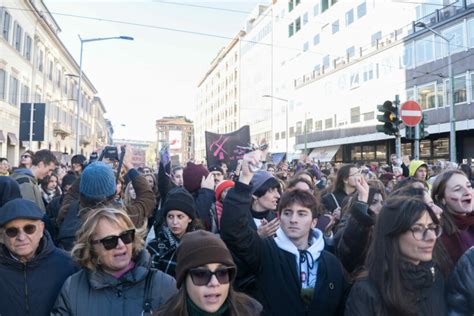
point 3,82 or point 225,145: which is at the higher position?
point 3,82

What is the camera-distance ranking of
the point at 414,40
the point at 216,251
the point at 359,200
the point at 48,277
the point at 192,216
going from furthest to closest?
the point at 414,40 < the point at 192,216 < the point at 359,200 < the point at 48,277 < the point at 216,251

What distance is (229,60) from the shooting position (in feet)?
254

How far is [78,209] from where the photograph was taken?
3.35 metres

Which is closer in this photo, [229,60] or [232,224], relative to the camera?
[232,224]

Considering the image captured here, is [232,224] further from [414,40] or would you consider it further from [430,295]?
[414,40]

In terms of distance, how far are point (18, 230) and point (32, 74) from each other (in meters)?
36.1

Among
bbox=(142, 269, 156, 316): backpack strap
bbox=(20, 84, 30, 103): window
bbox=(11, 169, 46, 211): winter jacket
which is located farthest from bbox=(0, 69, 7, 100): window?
bbox=(142, 269, 156, 316): backpack strap

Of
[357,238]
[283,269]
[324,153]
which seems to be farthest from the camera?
[324,153]

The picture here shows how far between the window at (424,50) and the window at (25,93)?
99.9 ft

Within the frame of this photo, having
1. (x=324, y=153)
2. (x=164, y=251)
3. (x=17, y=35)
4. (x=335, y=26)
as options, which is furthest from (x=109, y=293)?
(x=335, y=26)

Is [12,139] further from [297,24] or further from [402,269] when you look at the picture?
[297,24]

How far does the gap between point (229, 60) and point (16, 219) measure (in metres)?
77.3

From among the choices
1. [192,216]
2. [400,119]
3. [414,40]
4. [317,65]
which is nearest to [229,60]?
[317,65]

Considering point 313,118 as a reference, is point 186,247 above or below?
below
